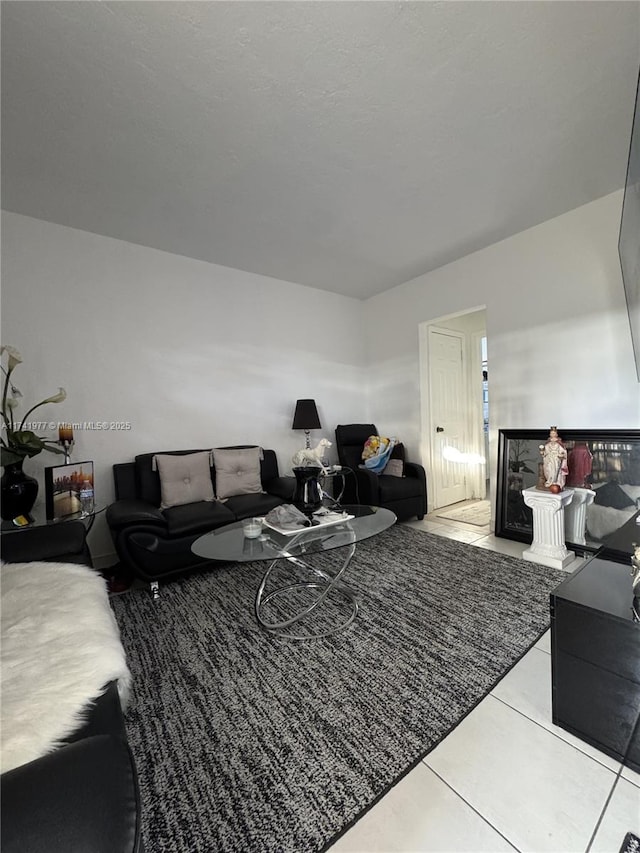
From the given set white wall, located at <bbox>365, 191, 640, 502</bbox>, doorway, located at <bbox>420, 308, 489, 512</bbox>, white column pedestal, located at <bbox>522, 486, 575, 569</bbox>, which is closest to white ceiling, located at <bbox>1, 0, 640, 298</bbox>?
white wall, located at <bbox>365, 191, 640, 502</bbox>

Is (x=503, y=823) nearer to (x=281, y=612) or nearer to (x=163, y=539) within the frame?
(x=281, y=612)

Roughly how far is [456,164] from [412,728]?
3028mm

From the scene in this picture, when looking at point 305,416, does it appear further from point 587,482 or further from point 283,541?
point 587,482

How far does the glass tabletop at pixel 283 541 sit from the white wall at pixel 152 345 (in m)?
1.57

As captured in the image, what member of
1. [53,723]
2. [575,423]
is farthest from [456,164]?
[53,723]

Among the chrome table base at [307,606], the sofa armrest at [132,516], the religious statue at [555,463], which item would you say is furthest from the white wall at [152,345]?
the religious statue at [555,463]

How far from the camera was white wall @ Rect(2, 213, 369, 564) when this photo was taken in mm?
2764

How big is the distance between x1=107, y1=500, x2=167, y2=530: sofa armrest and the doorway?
3.00 metres

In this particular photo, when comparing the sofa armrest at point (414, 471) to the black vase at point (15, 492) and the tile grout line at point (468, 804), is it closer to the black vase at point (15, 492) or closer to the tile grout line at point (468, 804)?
the tile grout line at point (468, 804)

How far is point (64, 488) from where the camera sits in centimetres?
227

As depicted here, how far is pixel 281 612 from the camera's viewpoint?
2115mm

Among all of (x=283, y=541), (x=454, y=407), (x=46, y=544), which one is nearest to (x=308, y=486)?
(x=283, y=541)

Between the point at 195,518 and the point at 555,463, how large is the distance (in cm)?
279

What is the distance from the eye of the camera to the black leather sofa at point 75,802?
52 cm
